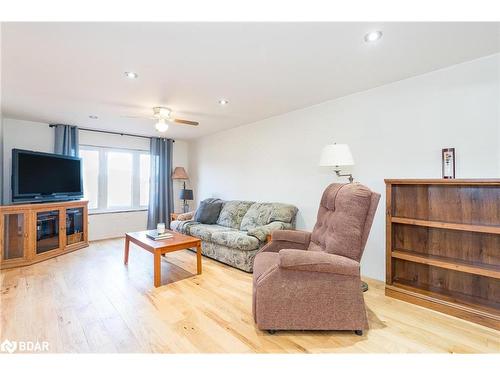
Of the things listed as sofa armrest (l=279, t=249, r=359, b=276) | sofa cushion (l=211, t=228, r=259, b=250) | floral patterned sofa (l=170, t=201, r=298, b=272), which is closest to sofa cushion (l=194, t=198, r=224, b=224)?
floral patterned sofa (l=170, t=201, r=298, b=272)

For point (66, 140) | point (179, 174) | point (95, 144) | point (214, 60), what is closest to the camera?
point (214, 60)

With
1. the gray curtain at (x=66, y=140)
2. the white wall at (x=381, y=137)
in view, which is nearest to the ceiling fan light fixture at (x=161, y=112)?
the white wall at (x=381, y=137)

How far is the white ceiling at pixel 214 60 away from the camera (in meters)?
1.61

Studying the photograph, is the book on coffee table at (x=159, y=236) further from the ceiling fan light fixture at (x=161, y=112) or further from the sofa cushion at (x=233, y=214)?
the ceiling fan light fixture at (x=161, y=112)

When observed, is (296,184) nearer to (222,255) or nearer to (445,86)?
(222,255)

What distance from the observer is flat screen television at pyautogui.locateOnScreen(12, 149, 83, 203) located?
3.30 meters

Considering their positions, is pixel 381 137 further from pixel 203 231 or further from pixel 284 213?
pixel 203 231

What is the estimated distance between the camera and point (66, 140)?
4.09 meters

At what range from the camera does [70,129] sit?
4.15 m

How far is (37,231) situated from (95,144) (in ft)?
6.18

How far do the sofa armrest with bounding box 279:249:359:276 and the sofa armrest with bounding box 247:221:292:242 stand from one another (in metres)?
1.30

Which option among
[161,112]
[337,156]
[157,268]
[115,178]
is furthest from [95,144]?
[337,156]

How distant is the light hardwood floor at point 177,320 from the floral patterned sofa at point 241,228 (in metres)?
0.32
